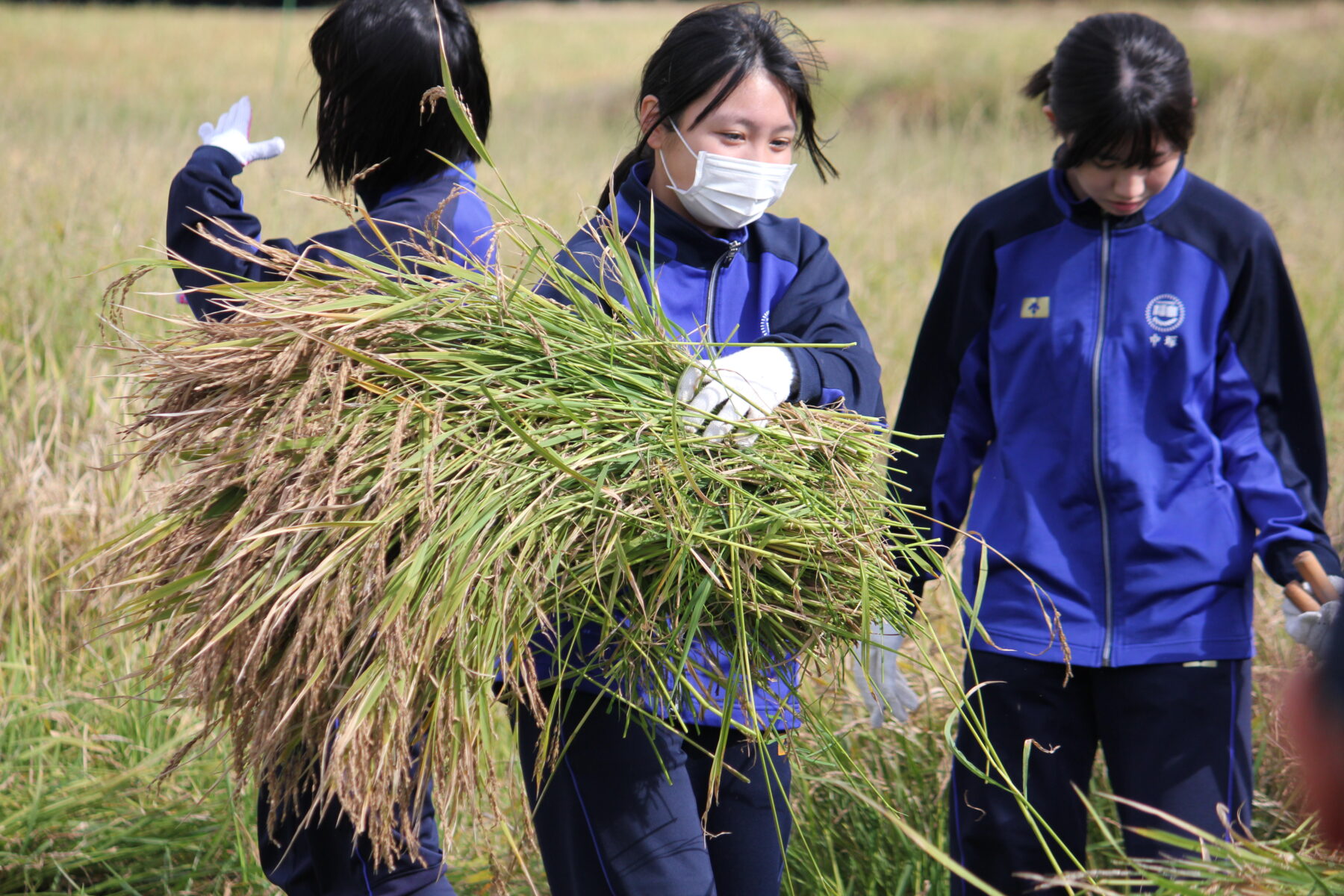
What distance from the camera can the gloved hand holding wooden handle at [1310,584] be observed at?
1833mm

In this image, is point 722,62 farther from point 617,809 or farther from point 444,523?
point 617,809

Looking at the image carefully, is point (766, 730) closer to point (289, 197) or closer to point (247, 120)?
point (247, 120)

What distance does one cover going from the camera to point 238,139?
194 centimetres

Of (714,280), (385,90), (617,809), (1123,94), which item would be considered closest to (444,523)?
(617,809)

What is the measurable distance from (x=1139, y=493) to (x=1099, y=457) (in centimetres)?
9

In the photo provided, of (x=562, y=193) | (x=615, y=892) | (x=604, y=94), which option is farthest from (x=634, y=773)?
(x=604, y=94)

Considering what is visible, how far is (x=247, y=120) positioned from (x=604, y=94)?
1619 cm

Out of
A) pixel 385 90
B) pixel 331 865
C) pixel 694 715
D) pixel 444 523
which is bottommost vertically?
pixel 331 865

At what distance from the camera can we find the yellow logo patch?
2.03 metres

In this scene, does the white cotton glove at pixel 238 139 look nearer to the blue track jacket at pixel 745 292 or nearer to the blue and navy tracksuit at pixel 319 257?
the blue and navy tracksuit at pixel 319 257

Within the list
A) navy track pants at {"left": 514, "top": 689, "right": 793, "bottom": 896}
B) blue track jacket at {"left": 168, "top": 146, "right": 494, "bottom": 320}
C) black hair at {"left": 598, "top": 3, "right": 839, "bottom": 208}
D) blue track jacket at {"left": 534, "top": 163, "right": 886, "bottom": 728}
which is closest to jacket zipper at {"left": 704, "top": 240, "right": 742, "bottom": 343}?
blue track jacket at {"left": 534, "top": 163, "right": 886, "bottom": 728}

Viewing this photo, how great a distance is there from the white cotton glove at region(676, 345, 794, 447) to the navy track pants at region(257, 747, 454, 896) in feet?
2.20

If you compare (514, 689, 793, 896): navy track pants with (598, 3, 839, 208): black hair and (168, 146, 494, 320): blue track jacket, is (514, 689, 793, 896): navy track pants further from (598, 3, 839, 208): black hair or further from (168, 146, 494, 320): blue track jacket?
(598, 3, 839, 208): black hair

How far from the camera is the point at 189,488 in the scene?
142cm
